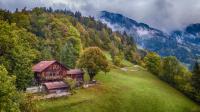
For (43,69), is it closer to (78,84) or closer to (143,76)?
(78,84)

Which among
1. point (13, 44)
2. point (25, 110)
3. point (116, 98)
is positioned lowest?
point (116, 98)

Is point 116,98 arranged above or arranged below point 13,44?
below

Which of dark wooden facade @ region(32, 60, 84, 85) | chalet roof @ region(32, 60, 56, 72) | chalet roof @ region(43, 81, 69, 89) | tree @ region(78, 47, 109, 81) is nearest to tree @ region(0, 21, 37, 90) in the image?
chalet roof @ region(43, 81, 69, 89)

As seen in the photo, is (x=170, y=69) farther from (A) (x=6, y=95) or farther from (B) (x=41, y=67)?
(A) (x=6, y=95)

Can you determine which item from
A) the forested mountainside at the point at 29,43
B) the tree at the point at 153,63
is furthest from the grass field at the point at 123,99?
the tree at the point at 153,63

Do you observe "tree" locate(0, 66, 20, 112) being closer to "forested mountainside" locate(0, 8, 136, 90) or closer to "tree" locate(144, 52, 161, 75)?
"forested mountainside" locate(0, 8, 136, 90)

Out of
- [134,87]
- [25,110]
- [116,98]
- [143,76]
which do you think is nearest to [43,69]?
[116,98]
